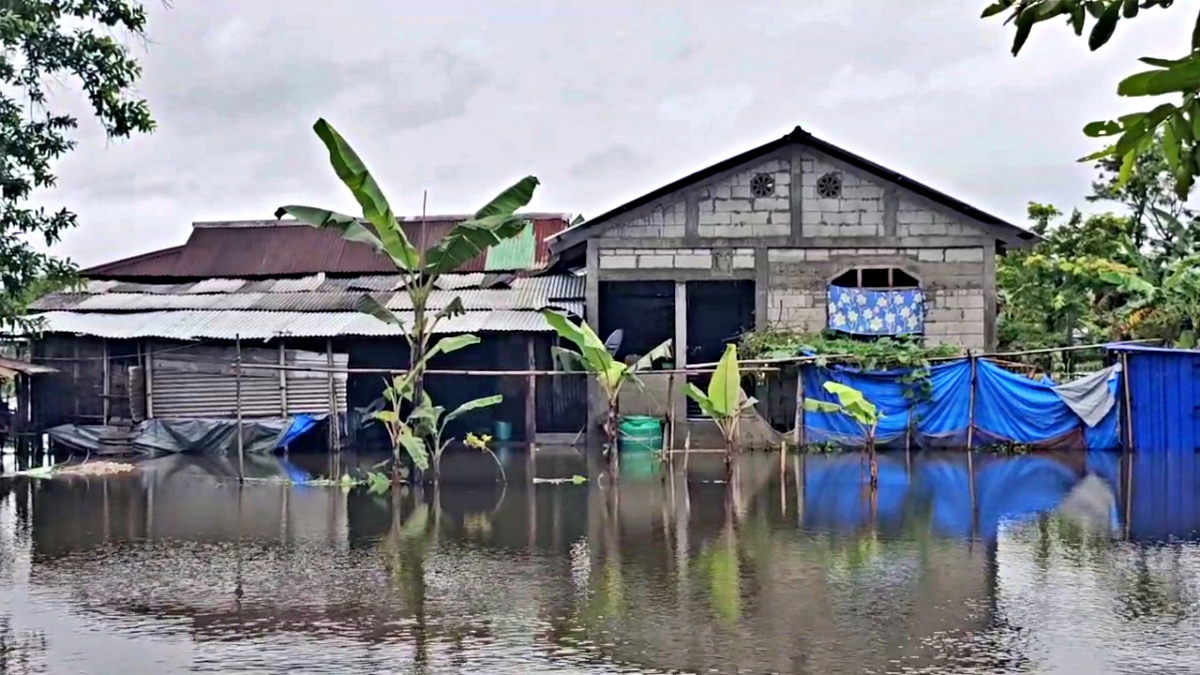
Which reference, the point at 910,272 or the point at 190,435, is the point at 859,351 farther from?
the point at 190,435

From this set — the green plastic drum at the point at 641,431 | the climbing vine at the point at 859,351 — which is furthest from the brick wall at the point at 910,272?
the green plastic drum at the point at 641,431

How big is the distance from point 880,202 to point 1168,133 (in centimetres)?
2176

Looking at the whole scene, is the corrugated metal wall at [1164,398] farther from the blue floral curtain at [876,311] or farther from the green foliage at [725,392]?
the green foliage at [725,392]

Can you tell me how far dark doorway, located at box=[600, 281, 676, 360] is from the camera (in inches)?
990

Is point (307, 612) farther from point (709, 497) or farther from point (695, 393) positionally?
point (695, 393)

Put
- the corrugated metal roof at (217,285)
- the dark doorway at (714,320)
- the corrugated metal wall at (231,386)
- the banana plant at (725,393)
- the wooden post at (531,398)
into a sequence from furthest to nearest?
the corrugated metal roof at (217,285) → the dark doorway at (714,320) → the corrugated metal wall at (231,386) → the wooden post at (531,398) → the banana plant at (725,393)

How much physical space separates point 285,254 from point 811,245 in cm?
1267

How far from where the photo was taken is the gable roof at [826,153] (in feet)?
76.9

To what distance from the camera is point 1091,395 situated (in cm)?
2098

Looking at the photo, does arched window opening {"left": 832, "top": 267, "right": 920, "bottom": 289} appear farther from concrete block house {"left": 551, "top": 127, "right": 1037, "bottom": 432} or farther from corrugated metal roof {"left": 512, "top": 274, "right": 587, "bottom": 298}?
corrugated metal roof {"left": 512, "top": 274, "right": 587, "bottom": 298}

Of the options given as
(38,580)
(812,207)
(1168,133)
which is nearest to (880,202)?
(812,207)

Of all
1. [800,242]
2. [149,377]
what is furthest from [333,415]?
[800,242]

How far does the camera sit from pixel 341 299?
25719 mm

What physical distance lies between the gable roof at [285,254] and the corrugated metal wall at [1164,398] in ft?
40.3
